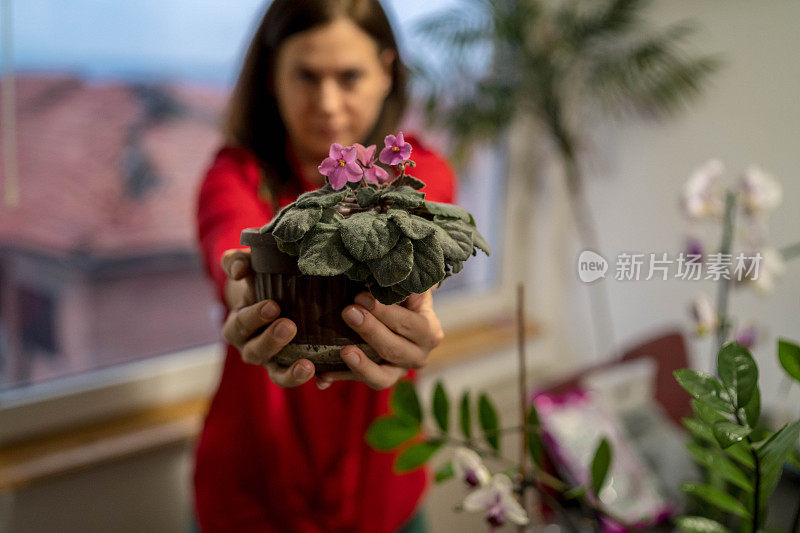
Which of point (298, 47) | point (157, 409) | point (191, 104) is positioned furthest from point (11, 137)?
point (298, 47)

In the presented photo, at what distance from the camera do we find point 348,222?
0.41 m

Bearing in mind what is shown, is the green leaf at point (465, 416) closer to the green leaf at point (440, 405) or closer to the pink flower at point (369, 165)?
the green leaf at point (440, 405)

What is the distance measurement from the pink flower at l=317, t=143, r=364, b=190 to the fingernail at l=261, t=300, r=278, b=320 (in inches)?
4.3

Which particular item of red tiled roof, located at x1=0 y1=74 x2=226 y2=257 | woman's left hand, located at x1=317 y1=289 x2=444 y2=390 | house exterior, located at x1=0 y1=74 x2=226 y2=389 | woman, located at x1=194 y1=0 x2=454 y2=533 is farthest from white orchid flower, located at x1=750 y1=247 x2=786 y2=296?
red tiled roof, located at x1=0 y1=74 x2=226 y2=257

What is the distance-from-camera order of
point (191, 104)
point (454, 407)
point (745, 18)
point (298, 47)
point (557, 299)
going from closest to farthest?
point (298, 47) → point (191, 104) → point (745, 18) → point (454, 407) → point (557, 299)

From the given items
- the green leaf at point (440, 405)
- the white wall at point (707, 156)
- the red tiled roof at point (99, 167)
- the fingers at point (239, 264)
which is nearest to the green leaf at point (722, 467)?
the green leaf at point (440, 405)

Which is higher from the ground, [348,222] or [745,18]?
[745,18]

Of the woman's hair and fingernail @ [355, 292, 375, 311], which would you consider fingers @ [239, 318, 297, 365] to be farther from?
the woman's hair

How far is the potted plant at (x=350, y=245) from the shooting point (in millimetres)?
403

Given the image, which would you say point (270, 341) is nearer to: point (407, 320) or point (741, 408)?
point (407, 320)

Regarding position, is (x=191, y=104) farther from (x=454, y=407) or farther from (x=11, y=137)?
(x=454, y=407)

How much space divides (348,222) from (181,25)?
125 centimetres

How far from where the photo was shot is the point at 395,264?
400mm

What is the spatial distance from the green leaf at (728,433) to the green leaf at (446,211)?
236 mm
